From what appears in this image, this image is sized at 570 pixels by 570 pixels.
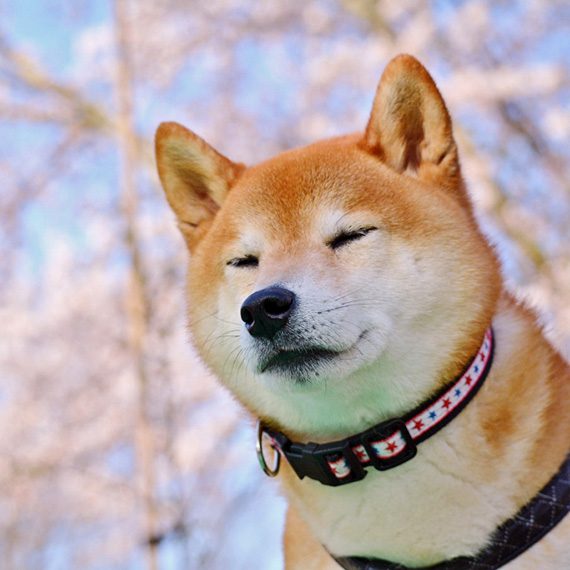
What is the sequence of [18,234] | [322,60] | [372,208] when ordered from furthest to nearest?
1. [18,234]
2. [322,60]
3. [372,208]

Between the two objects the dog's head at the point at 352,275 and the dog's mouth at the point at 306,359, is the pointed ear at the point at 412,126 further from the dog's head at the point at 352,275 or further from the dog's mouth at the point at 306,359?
the dog's mouth at the point at 306,359

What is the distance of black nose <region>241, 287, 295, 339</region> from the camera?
171 cm

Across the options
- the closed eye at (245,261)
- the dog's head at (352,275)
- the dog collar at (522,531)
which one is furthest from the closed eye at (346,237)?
the dog collar at (522,531)

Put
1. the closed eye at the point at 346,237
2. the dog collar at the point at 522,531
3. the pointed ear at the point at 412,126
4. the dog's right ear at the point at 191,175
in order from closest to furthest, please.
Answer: the dog collar at the point at 522,531
the closed eye at the point at 346,237
the pointed ear at the point at 412,126
the dog's right ear at the point at 191,175

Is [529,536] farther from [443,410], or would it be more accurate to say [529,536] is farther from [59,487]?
[59,487]

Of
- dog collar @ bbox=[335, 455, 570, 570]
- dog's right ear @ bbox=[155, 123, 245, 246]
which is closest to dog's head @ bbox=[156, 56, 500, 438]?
dog's right ear @ bbox=[155, 123, 245, 246]

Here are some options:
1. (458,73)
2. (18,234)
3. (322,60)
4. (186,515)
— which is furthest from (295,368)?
(18,234)

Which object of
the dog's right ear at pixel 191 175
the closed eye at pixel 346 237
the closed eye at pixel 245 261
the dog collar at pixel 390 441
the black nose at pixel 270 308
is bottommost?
the dog collar at pixel 390 441

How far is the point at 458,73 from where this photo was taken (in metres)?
7.86

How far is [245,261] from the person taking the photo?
2.05 m

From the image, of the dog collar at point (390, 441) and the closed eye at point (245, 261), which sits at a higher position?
the closed eye at point (245, 261)

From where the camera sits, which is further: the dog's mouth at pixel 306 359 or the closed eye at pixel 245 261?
the closed eye at pixel 245 261

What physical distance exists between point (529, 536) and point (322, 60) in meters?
8.13

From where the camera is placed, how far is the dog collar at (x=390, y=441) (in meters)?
1.72
